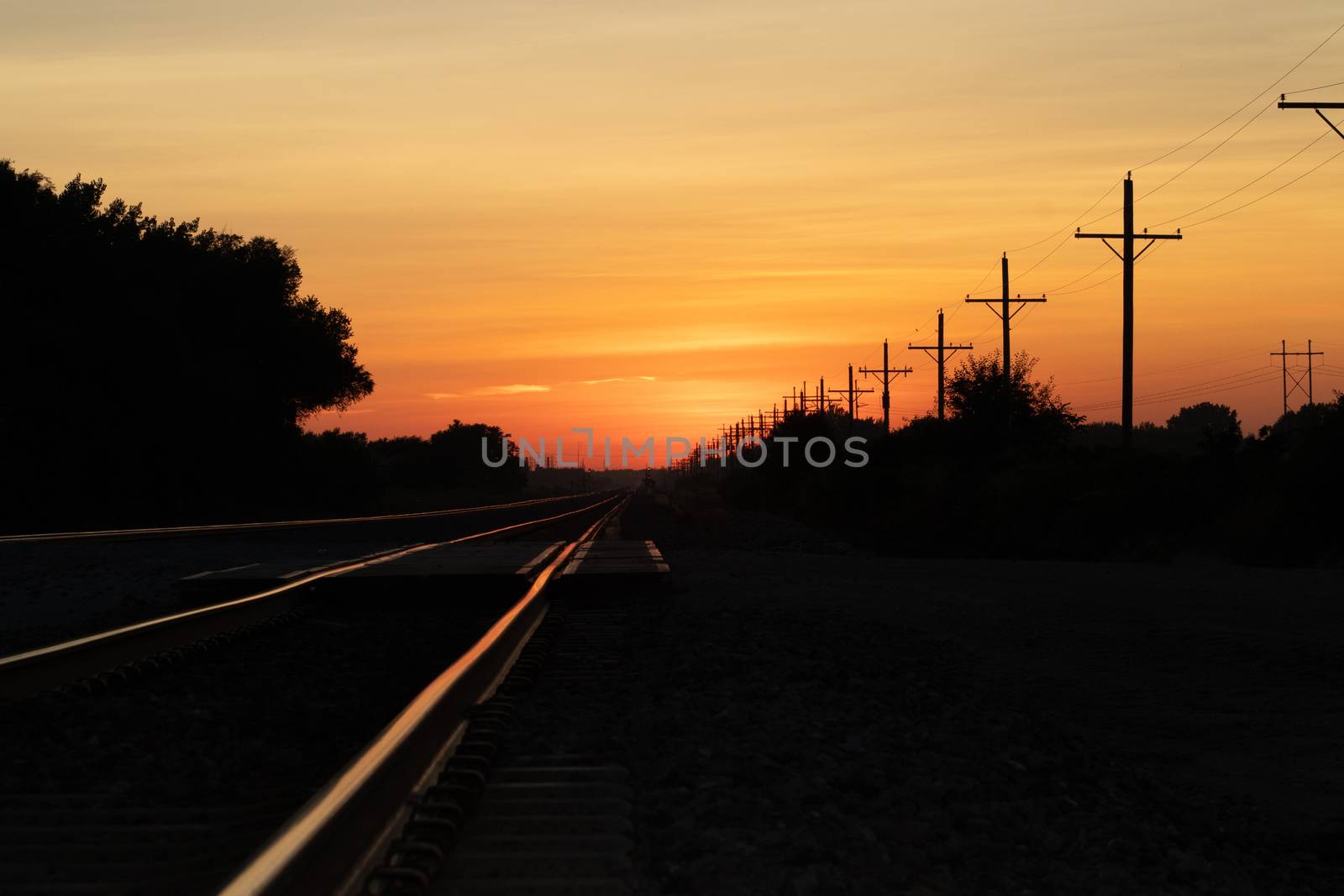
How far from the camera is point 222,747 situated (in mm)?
6062

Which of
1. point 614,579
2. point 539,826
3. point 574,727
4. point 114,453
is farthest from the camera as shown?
point 114,453

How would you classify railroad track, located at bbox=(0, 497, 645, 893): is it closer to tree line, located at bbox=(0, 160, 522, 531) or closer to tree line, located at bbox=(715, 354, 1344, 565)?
tree line, located at bbox=(715, 354, 1344, 565)

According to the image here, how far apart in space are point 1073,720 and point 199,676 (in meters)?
5.38

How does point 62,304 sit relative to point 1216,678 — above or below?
above

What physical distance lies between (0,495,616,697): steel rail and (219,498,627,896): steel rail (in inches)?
95.1

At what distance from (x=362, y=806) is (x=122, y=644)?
5027 mm

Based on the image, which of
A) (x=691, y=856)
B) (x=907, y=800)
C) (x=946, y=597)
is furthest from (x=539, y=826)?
(x=946, y=597)

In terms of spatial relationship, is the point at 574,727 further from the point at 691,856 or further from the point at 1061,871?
the point at 1061,871

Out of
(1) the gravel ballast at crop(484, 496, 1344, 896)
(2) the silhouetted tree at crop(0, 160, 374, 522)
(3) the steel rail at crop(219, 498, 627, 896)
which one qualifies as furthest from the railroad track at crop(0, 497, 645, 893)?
(2) the silhouetted tree at crop(0, 160, 374, 522)

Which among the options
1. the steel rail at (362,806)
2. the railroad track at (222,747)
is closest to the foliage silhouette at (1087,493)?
the railroad track at (222,747)

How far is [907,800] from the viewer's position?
511 centimetres

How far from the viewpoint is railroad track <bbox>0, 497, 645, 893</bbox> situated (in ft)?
13.2

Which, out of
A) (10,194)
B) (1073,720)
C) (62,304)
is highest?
(10,194)

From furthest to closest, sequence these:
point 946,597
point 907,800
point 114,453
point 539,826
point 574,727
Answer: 1. point 114,453
2. point 946,597
3. point 574,727
4. point 907,800
5. point 539,826
